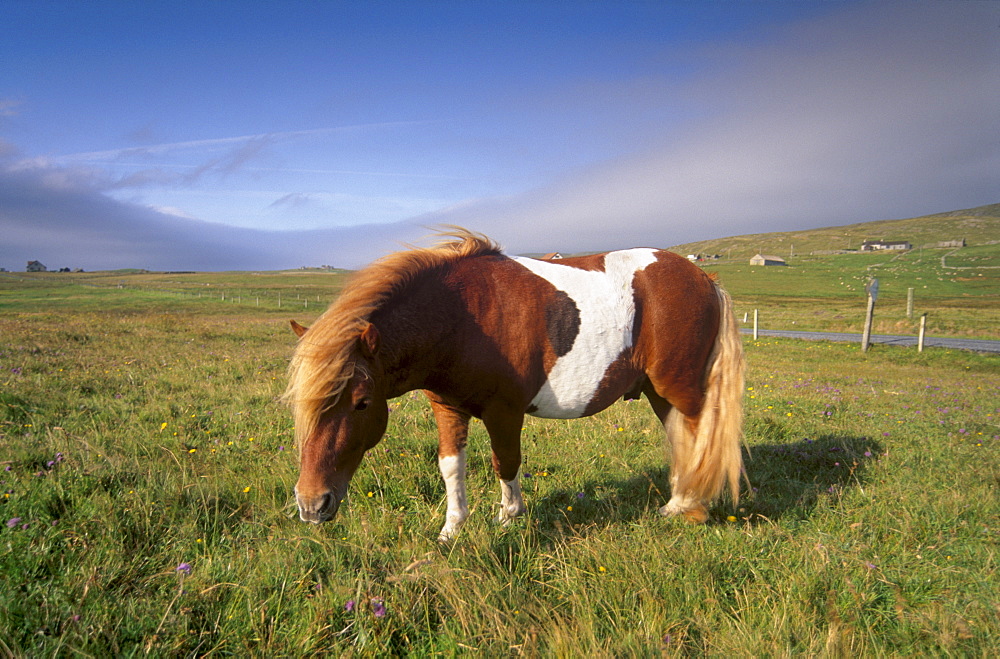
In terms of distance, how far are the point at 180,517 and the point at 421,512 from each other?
1.66 metres

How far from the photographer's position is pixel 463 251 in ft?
11.1

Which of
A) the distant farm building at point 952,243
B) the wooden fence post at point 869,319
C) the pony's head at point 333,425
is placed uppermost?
the distant farm building at point 952,243

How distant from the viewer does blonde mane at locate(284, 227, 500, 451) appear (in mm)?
2504

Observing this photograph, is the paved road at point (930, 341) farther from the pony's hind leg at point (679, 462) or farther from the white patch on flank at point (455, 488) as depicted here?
the white patch on flank at point (455, 488)

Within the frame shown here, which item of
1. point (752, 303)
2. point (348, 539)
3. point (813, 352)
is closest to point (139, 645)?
point (348, 539)

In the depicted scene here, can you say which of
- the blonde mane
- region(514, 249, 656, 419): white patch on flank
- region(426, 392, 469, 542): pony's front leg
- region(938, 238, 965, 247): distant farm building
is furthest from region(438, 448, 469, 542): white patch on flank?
region(938, 238, 965, 247): distant farm building

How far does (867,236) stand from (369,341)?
197216mm

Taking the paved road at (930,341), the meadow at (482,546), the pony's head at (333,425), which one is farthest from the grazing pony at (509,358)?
the paved road at (930,341)

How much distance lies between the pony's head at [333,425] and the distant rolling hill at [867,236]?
141421mm

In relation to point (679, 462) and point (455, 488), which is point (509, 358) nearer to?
point (455, 488)

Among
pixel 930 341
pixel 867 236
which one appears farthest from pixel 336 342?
pixel 867 236

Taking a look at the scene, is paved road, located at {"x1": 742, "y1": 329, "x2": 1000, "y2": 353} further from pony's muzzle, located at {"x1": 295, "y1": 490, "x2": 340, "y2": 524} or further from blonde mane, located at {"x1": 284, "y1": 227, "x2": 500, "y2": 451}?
pony's muzzle, located at {"x1": 295, "y1": 490, "x2": 340, "y2": 524}

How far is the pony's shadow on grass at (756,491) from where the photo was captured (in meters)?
3.55

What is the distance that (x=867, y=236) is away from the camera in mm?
152000
